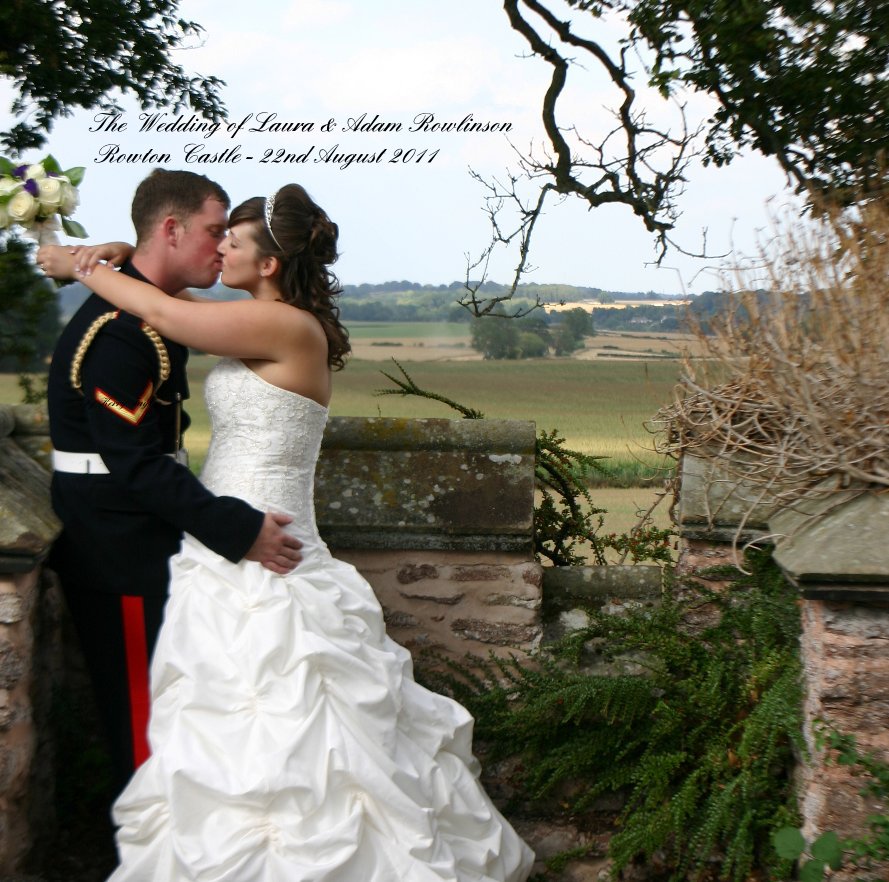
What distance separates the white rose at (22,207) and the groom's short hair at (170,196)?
0.27 m

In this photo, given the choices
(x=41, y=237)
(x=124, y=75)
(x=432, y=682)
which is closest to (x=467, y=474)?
(x=432, y=682)

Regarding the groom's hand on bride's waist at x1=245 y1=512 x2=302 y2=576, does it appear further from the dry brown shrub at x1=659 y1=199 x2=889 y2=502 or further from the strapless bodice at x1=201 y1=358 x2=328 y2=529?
the dry brown shrub at x1=659 y1=199 x2=889 y2=502

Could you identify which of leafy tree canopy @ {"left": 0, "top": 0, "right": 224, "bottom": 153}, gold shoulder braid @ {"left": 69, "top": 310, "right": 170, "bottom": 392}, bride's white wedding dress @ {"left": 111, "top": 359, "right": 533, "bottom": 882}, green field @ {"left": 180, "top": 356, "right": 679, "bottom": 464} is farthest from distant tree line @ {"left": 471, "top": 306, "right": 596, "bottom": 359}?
gold shoulder braid @ {"left": 69, "top": 310, "right": 170, "bottom": 392}

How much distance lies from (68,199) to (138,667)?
1289 millimetres

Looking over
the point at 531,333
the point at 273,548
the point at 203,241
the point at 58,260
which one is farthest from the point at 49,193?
the point at 531,333

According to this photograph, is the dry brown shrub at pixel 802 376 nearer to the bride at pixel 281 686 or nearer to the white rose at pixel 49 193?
the bride at pixel 281 686

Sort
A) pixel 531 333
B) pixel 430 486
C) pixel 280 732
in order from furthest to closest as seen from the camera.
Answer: pixel 531 333 < pixel 430 486 < pixel 280 732

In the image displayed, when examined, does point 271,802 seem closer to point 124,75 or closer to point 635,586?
point 635,586

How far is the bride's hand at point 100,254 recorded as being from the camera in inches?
108

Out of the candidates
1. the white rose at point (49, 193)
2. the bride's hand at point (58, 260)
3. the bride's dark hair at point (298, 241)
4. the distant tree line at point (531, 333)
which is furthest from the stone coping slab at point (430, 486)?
the distant tree line at point (531, 333)

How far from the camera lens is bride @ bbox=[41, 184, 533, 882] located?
2.38 meters

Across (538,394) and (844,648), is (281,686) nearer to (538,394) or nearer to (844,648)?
(844,648)

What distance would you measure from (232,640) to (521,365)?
16.3 ft

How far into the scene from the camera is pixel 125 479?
2561 millimetres
